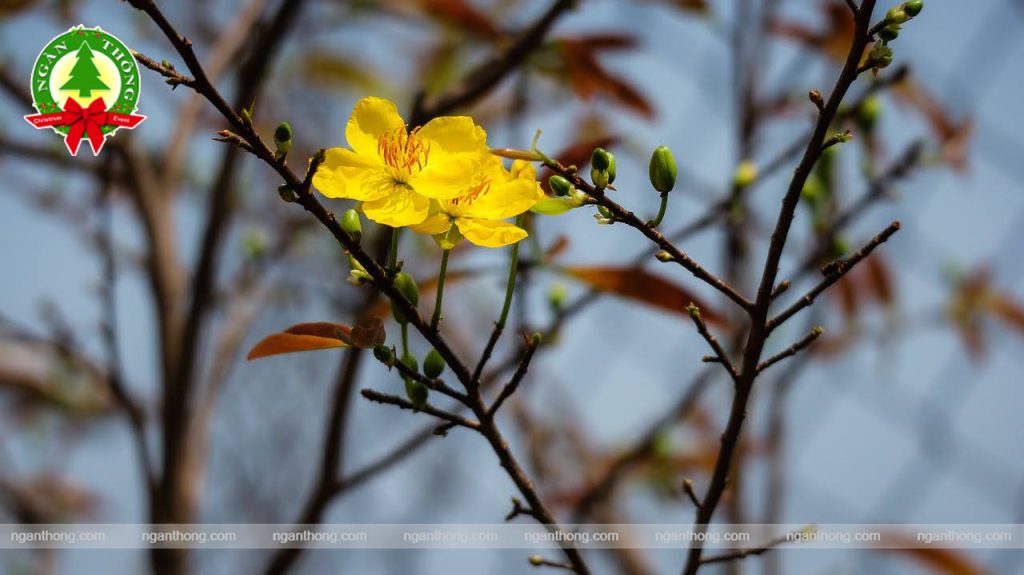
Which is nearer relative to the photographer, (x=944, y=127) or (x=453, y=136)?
(x=453, y=136)

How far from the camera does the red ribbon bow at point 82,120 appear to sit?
0.55 meters

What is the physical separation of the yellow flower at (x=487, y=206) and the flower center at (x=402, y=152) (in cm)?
3

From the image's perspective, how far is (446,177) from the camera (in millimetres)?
354

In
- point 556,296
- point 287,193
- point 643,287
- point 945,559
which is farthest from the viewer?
point 945,559

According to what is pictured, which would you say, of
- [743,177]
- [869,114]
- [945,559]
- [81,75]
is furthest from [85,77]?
[945,559]

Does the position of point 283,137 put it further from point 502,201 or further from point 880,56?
point 880,56

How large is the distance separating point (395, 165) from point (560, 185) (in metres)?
0.10

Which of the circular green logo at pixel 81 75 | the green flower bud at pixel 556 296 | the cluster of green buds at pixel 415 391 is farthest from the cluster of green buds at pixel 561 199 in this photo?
the circular green logo at pixel 81 75

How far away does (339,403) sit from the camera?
647mm

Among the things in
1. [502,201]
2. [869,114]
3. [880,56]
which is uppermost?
[869,114]

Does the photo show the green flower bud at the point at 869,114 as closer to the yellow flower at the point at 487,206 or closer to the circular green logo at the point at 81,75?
the yellow flower at the point at 487,206

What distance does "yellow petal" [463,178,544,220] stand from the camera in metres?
0.36

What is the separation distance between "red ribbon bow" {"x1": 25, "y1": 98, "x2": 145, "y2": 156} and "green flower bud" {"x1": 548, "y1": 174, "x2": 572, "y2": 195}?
36 cm

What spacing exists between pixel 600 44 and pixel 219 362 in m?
0.68
